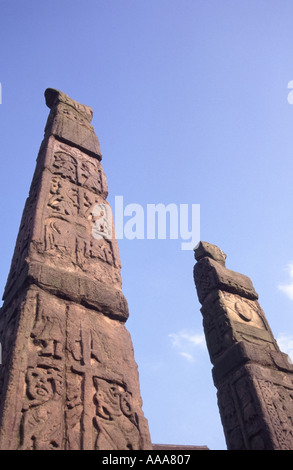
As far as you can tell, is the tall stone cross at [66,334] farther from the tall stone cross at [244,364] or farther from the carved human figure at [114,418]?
the tall stone cross at [244,364]

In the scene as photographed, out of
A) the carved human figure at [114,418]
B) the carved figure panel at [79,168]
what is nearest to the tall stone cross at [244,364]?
the carved human figure at [114,418]

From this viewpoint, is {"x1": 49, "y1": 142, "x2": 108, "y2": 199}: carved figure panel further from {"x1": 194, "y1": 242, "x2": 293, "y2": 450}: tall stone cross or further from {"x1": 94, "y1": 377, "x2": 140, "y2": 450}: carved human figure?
{"x1": 194, "y1": 242, "x2": 293, "y2": 450}: tall stone cross

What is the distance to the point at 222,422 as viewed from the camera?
5.09m

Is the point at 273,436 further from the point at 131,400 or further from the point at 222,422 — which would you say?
the point at 131,400

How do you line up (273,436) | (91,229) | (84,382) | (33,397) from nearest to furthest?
1. (33,397)
2. (84,382)
3. (91,229)
4. (273,436)

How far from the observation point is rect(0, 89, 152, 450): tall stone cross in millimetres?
2291

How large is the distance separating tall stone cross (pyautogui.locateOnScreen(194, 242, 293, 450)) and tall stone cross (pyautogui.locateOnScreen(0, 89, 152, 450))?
2326 millimetres

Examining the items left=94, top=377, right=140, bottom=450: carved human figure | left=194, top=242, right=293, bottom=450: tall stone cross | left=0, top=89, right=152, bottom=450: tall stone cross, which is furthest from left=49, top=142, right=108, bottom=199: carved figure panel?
left=194, top=242, right=293, bottom=450: tall stone cross

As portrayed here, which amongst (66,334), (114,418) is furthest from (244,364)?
(66,334)

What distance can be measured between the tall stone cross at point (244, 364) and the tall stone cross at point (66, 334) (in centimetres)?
233

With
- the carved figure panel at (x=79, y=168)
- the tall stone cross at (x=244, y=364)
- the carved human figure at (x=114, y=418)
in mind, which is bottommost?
the carved human figure at (x=114, y=418)

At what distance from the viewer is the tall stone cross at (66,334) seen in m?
2.29

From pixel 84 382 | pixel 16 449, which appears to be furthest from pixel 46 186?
pixel 16 449
